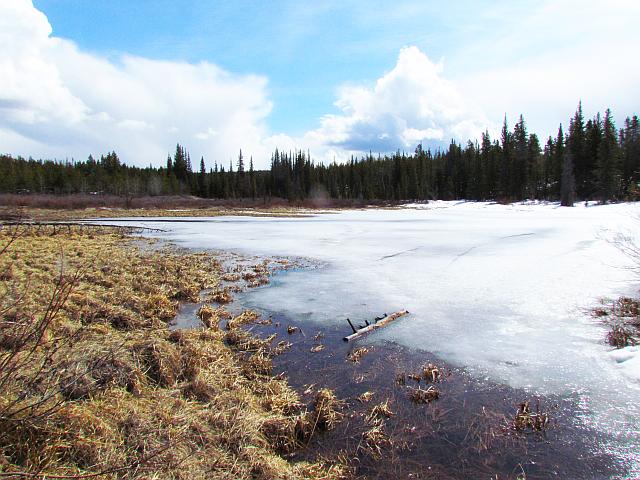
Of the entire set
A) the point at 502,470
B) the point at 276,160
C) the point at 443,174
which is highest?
the point at 276,160

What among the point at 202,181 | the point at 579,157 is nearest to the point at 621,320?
the point at 579,157

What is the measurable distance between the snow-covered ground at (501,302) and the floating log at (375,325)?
0.27 metres

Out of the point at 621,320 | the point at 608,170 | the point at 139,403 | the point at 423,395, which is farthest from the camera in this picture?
the point at 608,170

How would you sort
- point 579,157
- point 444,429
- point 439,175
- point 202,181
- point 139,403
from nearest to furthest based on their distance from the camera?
point 139,403, point 444,429, point 579,157, point 439,175, point 202,181

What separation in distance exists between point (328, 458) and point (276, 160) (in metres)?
122

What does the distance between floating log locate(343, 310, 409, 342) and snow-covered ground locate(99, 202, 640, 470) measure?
27 centimetres

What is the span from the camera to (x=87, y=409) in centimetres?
388

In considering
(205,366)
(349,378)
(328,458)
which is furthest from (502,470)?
(205,366)

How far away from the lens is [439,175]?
301 ft

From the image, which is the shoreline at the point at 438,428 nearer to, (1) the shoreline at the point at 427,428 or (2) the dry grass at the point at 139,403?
(1) the shoreline at the point at 427,428

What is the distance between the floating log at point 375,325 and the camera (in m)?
7.29

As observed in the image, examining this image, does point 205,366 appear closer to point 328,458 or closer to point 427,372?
point 328,458

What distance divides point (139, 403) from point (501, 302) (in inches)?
323

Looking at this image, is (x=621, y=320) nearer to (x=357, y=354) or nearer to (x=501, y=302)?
(x=501, y=302)
